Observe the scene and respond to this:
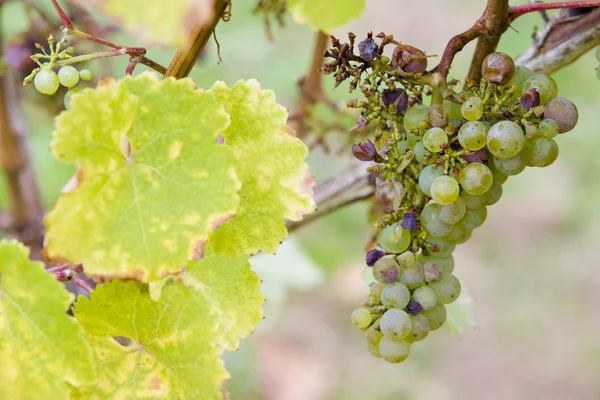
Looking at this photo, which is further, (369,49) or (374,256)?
(374,256)

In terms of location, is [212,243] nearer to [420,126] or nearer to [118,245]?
[118,245]

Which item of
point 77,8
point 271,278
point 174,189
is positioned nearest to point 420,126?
point 174,189

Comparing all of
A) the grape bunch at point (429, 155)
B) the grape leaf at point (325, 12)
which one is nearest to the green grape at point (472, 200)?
the grape bunch at point (429, 155)

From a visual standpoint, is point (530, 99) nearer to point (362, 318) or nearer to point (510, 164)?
point (510, 164)

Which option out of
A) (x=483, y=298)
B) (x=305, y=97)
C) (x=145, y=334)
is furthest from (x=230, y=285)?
(x=483, y=298)

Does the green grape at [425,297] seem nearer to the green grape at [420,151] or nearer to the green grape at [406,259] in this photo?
the green grape at [406,259]
